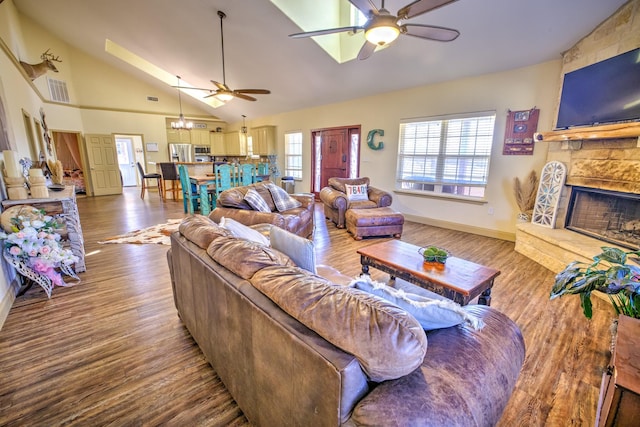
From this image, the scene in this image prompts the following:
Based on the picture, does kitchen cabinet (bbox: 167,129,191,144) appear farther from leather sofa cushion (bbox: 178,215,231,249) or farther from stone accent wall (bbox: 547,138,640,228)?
stone accent wall (bbox: 547,138,640,228)

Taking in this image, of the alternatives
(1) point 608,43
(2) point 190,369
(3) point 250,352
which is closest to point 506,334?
(3) point 250,352

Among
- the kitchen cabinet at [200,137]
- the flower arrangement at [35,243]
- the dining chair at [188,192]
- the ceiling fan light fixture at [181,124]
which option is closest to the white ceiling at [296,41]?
the ceiling fan light fixture at [181,124]

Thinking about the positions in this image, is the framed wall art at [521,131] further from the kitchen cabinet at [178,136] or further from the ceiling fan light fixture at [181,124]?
the kitchen cabinet at [178,136]

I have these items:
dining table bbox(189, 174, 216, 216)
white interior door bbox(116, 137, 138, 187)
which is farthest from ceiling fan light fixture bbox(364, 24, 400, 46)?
white interior door bbox(116, 137, 138, 187)

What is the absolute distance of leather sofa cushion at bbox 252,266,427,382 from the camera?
0.76m

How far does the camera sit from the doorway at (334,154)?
648 cm

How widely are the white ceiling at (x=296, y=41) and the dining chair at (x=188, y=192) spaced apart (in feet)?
8.20

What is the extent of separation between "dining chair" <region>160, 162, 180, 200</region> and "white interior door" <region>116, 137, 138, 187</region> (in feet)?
14.6

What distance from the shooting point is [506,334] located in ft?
3.71

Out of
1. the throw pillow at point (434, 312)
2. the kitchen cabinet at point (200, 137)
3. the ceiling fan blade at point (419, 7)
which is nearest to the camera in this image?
the throw pillow at point (434, 312)

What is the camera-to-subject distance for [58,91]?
7.22 m

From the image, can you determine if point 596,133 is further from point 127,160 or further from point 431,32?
point 127,160

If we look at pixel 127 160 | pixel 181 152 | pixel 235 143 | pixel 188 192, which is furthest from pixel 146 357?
pixel 127 160

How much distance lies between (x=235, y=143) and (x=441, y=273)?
9821 mm
